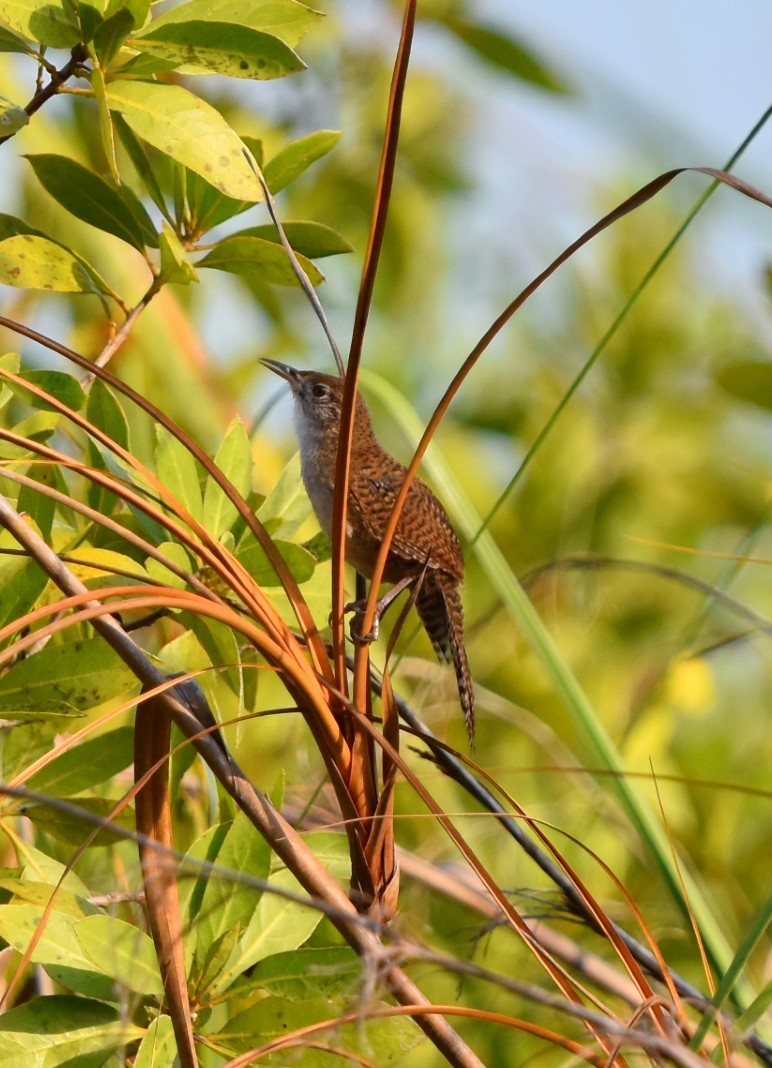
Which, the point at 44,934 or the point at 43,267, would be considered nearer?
the point at 44,934

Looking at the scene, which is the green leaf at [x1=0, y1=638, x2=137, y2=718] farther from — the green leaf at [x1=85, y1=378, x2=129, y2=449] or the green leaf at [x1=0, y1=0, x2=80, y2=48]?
the green leaf at [x1=0, y1=0, x2=80, y2=48]

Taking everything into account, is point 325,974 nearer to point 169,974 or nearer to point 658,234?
point 169,974

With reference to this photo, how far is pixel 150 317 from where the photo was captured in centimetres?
353

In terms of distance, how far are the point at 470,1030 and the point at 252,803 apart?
5.91 feet

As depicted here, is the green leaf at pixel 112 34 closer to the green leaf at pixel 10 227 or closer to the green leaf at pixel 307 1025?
the green leaf at pixel 10 227

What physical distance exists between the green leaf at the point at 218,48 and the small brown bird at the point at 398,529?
1432mm

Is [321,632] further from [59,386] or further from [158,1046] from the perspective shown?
[158,1046]

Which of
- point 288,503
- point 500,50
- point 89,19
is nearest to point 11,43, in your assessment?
point 89,19

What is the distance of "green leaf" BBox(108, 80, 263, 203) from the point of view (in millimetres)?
1707

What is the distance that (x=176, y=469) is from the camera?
1966 mm

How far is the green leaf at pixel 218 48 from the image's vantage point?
177 centimetres

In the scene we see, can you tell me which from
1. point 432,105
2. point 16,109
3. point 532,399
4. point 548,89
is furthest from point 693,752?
point 16,109

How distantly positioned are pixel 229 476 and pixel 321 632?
358mm

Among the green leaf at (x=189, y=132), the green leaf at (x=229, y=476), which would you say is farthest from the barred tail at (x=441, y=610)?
the green leaf at (x=189, y=132)
